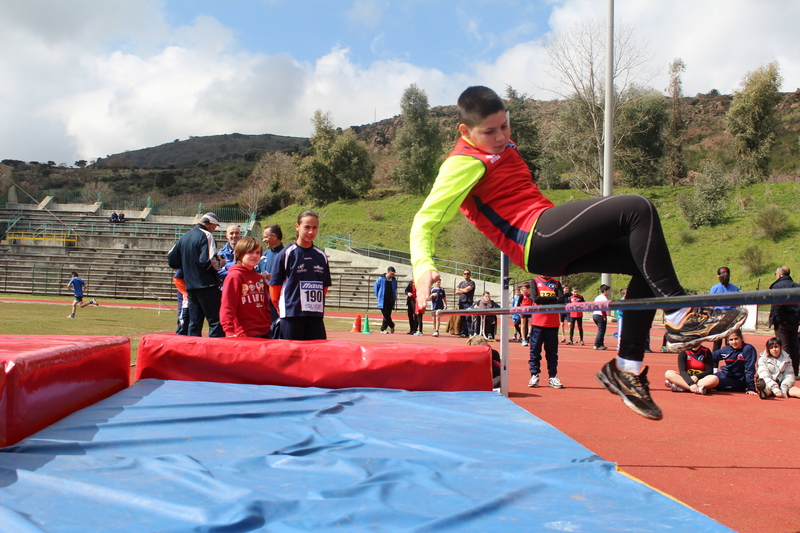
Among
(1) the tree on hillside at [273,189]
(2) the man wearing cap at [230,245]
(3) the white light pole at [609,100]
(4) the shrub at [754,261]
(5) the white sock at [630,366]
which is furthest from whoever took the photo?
(1) the tree on hillside at [273,189]

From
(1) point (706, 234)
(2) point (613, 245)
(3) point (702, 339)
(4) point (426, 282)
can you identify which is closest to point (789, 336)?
(3) point (702, 339)

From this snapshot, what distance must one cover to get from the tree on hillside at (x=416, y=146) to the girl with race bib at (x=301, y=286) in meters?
37.8

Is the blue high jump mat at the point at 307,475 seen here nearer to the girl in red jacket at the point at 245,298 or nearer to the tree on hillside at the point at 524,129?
the girl in red jacket at the point at 245,298

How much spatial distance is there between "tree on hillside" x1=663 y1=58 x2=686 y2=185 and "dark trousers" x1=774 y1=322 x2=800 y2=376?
1267 inches

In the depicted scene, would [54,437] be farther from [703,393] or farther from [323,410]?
[703,393]

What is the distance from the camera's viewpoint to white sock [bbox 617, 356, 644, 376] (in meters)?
2.58

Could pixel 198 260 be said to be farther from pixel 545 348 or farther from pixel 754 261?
pixel 754 261

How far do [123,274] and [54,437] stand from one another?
27.1 m

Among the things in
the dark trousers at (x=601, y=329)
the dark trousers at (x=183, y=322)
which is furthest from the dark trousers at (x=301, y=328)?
the dark trousers at (x=601, y=329)

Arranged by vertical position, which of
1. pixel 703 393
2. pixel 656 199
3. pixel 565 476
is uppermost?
pixel 656 199

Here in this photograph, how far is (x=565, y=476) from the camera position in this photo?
2.39 meters

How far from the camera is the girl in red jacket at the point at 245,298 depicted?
5.25m

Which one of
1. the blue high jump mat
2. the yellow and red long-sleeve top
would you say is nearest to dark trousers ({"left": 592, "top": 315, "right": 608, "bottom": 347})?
the blue high jump mat

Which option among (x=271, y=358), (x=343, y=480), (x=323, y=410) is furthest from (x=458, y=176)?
(x=271, y=358)
